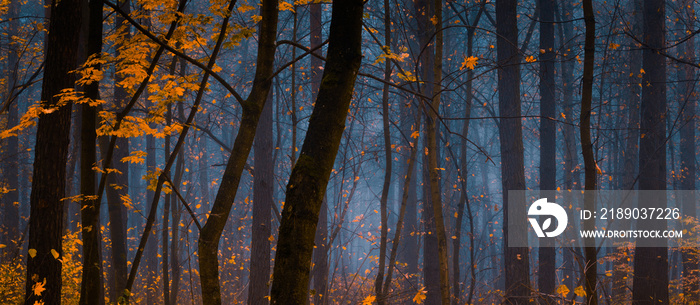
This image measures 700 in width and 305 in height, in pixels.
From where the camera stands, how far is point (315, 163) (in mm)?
2412

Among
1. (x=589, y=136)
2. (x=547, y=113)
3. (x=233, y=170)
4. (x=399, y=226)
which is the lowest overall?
(x=399, y=226)

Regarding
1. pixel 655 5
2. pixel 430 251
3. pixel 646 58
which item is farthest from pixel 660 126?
pixel 430 251

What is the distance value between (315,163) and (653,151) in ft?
28.3

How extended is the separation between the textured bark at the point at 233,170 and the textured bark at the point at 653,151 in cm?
742

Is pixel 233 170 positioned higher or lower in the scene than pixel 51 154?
lower

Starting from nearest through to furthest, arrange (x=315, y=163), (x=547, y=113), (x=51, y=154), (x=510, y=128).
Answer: (x=315, y=163)
(x=51, y=154)
(x=510, y=128)
(x=547, y=113)

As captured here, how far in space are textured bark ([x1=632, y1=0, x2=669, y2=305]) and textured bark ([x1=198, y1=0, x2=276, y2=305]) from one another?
7420 mm

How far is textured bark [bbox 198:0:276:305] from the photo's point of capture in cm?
411

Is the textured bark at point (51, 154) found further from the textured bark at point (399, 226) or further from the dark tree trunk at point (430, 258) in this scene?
the dark tree trunk at point (430, 258)

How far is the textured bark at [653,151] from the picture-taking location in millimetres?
8617

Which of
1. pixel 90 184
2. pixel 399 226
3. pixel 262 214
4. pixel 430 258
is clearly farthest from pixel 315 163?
pixel 430 258

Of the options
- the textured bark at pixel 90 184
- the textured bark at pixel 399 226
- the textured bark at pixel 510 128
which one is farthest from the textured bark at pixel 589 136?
the textured bark at pixel 90 184

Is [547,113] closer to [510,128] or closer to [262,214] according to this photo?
[510,128]

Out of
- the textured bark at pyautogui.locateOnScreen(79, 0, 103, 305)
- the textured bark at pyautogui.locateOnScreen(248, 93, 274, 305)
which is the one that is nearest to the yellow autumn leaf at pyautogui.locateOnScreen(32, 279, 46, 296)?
the textured bark at pyautogui.locateOnScreen(79, 0, 103, 305)
